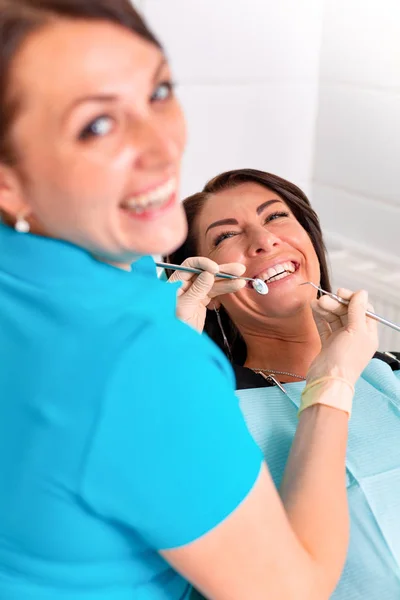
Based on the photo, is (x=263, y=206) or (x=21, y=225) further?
(x=263, y=206)

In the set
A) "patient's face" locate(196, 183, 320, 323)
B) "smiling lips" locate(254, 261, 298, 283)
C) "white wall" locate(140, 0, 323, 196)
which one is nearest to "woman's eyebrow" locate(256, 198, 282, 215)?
"patient's face" locate(196, 183, 320, 323)

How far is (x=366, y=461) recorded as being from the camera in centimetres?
118

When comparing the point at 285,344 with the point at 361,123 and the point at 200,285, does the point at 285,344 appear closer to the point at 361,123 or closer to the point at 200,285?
the point at 200,285

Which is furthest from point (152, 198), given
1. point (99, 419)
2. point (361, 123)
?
point (361, 123)

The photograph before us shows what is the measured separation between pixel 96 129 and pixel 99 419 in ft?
0.88

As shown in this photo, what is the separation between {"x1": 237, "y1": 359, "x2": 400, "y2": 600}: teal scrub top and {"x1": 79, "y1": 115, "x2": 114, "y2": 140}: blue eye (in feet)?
2.35

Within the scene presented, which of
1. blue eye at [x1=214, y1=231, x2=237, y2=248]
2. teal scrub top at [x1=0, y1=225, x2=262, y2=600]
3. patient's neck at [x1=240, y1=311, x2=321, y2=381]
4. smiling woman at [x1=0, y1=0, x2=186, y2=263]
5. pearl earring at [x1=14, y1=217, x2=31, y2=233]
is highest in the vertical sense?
smiling woman at [x1=0, y1=0, x2=186, y2=263]

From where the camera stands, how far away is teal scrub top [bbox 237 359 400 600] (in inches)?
40.8

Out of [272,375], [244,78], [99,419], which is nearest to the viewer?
A: [99,419]

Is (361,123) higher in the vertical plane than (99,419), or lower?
lower

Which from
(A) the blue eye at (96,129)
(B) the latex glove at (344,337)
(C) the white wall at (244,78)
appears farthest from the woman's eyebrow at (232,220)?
(A) the blue eye at (96,129)

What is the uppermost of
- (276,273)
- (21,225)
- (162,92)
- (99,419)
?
(162,92)

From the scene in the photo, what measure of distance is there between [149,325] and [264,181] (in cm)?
107

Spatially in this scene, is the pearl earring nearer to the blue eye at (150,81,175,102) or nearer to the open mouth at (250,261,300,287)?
the blue eye at (150,81,175,102)
